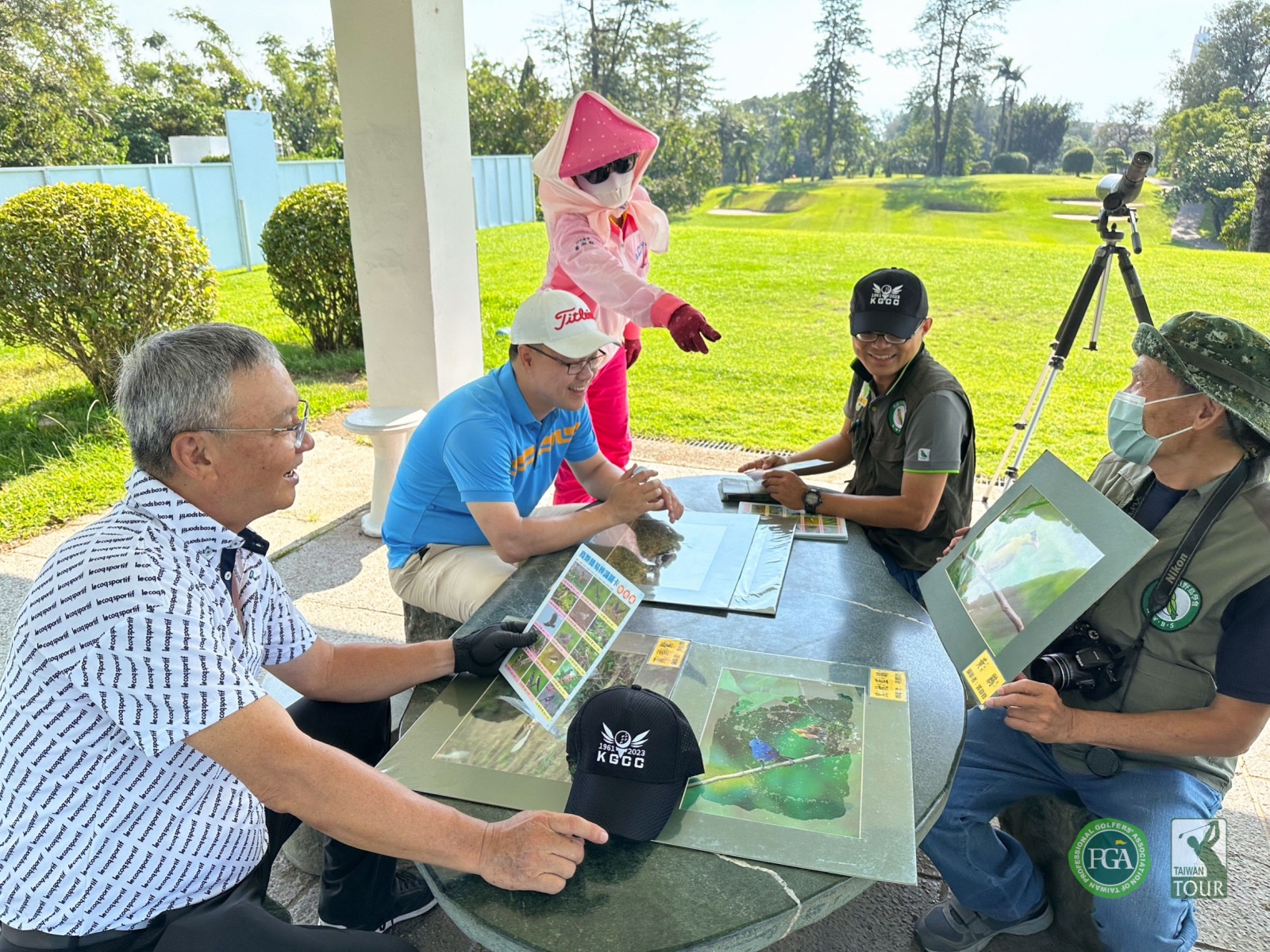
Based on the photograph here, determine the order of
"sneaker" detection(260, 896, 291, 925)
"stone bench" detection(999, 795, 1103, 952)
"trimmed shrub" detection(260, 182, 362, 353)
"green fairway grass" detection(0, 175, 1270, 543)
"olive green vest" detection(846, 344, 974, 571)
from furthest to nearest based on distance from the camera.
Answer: "trimmed shrub" detection(260, 182, 362, 353) → "green fairway grass" detection(0, 175, 1270, 543) → "olive green vest" detection(846, 344, 974, 571) → "stone bench" detection(999, 795, 1103, 952) → "sneaker" detection(260, 896, 291, 925)

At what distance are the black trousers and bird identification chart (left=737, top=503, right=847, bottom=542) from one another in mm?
1166

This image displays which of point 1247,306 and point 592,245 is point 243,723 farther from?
point 1247,306

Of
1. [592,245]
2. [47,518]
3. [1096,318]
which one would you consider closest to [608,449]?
[592,245]

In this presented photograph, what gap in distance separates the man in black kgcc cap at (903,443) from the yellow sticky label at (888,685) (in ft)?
2.82

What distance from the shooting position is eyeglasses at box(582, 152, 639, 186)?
304cm

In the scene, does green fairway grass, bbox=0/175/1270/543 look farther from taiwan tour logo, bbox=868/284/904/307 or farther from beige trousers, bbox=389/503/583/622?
taiwan tour logo, bbox=868/284/904/307

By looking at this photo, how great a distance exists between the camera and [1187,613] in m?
1.57

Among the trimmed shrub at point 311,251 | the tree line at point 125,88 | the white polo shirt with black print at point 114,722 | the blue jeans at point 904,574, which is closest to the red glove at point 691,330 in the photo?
the blue jeans at point 904,574

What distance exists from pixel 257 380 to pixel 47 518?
154 inches

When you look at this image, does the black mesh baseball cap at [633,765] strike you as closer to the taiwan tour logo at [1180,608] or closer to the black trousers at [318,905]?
the black trousers at [318,905]

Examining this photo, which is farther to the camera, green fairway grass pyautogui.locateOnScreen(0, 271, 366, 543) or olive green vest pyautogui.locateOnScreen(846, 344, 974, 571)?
green fairway grass pyautogui.locateOnScreen(0, 271, 366, 543)

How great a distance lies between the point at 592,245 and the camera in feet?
9.93

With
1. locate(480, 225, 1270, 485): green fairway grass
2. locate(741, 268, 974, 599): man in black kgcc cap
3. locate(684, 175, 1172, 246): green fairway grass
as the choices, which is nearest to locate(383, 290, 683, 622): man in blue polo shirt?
locate(741, 268, 974, 599): man in black kgcc cap

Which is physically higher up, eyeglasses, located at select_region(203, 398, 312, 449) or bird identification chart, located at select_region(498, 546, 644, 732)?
eyeglasses, located at select_region(203, 398, 312, 449)
